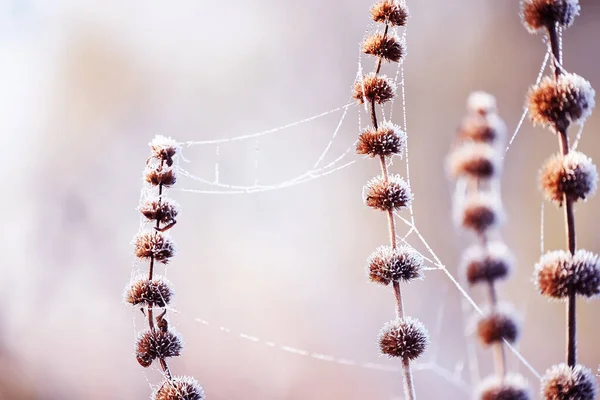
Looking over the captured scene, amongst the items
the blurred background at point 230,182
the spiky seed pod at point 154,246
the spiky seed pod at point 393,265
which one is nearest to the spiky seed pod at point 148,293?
the spiky seed pod at point 154,246

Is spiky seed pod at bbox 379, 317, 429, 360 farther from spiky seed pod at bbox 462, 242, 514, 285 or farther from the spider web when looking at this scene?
the spider web

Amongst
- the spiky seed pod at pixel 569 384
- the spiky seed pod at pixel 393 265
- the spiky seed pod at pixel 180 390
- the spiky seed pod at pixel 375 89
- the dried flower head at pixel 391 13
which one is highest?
the dried flower head at pixel 391 13

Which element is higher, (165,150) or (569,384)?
(165,150)

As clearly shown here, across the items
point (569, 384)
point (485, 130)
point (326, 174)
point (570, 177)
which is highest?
point (326, 174)

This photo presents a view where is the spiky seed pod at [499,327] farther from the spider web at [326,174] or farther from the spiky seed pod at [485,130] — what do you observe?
the spider web at [326,174]

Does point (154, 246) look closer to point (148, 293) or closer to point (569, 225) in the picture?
point (148, 293)

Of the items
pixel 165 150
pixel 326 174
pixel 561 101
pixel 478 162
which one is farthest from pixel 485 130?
pixel 326 174
